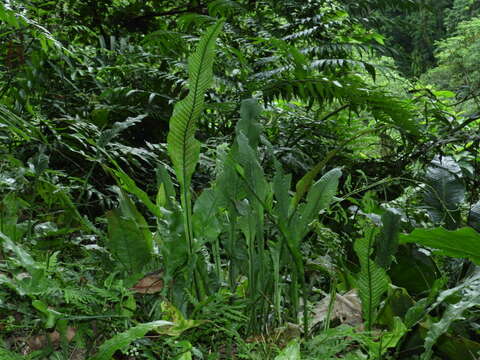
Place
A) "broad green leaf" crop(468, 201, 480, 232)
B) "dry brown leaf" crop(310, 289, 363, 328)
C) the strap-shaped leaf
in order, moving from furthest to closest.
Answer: "broad green leaf" crop(468, 201, 480, 232)
"dry brown leaf" crop(310, 289, 363, 328)
the strap-shaped leaf

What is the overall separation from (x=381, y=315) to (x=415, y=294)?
17 centimetres

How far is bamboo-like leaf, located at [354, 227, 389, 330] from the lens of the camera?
2.22ft

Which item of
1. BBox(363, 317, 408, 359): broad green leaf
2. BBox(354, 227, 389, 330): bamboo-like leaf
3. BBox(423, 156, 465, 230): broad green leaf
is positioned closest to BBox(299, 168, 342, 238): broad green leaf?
BBox(354, 227, 389, 330): bamboo-like leaf

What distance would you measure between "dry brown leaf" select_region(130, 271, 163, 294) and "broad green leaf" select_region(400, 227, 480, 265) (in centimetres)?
36

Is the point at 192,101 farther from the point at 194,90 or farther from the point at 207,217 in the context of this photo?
the point at 207,217

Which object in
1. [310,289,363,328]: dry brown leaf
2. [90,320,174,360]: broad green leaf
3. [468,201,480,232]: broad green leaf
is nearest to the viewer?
[90,320,174,360]: broad green leaf

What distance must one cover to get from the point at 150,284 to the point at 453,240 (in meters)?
0.42

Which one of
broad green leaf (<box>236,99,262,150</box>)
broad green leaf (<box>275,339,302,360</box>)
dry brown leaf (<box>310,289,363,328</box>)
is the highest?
broad green leaf (<box>236,99,262,150</box>)

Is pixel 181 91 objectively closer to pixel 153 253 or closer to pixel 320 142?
pixel 320 142

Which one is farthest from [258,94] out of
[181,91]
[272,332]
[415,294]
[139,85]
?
[272,332]

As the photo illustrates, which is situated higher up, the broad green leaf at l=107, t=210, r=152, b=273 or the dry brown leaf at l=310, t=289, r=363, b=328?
the broad green leaf at l=107, t=210, r=152, b=273

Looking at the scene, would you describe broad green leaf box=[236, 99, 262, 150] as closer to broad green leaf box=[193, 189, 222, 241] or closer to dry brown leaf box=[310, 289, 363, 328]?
broad green leaf box=[193, 189, 222, 241]

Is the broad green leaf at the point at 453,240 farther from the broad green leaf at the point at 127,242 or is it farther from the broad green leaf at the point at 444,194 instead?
the broad green leaf at the point at 127,242

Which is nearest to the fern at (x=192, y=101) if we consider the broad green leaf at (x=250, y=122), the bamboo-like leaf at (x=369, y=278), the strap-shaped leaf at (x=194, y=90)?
the strap-shaped leaf at (x=194, y=90)
